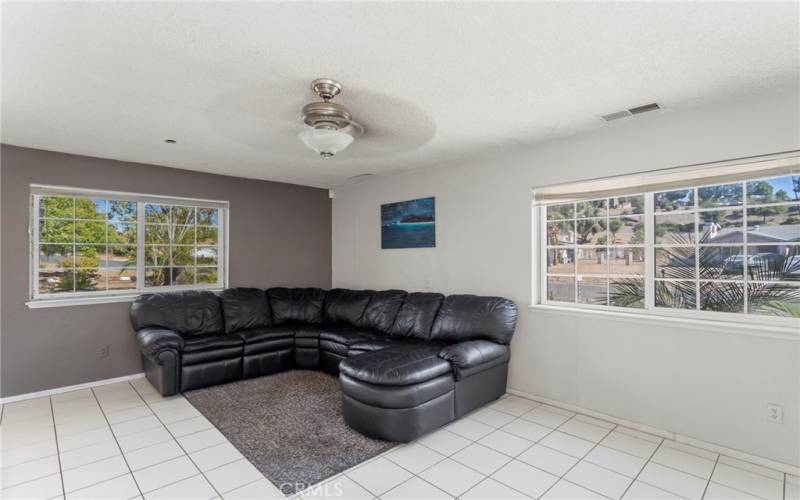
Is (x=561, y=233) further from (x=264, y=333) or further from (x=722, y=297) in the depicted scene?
(x=264, y=333)

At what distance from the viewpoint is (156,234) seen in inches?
182

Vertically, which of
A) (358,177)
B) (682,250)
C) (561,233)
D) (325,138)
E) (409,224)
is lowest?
(682,250)

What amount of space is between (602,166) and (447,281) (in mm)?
A: 2006

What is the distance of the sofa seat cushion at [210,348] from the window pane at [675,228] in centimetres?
412

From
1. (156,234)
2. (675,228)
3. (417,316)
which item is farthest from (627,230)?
(156,234)

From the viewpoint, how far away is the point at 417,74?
2.28 m

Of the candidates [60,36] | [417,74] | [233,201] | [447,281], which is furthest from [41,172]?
[447,281]

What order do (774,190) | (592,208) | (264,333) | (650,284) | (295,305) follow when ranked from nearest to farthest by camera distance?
(774,190) < (650,284) < (592,208) < (264,333) < (295,305)

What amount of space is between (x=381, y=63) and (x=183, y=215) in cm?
381

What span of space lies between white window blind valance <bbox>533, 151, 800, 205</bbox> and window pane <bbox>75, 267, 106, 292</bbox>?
15.5ft

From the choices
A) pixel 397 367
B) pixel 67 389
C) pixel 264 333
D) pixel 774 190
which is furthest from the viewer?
pixel 264 333

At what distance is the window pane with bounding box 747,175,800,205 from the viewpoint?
2514 mm

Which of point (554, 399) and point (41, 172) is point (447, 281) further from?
point (41, 172)

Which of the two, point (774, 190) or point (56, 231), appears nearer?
point (774, 190)
